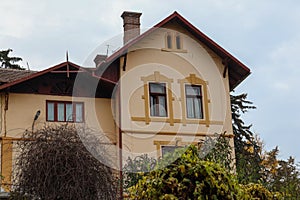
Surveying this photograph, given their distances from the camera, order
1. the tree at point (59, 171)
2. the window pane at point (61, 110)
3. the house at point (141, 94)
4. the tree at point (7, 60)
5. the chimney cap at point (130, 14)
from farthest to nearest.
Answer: the tree at point (7, 60) < the chimney cap at point (130, 14) < the window pane at point (61, 110) < the house at point (141, 94) < the tree at point (59, 171)

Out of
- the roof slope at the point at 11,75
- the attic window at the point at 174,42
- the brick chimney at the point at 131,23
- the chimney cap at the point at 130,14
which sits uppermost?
the chimney cap at the point at 130,14

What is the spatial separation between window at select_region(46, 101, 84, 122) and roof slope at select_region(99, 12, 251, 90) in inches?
82.9

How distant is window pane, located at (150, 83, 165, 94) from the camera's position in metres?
23.7

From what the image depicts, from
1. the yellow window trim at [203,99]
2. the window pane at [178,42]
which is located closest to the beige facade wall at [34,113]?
the yellow window trim at [203,99]

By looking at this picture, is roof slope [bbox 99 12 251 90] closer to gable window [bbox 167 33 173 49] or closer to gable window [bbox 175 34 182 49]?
gable window [bbox 175 34 182 49]

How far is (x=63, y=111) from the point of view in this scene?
22672 mm

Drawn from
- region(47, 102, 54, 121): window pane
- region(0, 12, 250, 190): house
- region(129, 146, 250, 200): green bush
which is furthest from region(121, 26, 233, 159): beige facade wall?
region(129, 146, 250, 200): green bush

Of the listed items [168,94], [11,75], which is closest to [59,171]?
[168,94]

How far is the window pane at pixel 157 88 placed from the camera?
23698 millimetres

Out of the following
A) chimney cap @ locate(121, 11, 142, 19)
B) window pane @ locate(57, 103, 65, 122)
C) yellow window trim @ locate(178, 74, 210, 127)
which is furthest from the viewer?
chimney cap @ locate(121, 11, 142, 19)

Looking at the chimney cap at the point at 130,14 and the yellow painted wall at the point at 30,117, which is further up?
the chimney cap at the point at 130,14

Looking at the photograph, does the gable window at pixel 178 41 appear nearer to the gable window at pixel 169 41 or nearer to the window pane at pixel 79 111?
the gable window at pixel 169 41

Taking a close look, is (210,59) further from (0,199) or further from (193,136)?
(0,199)

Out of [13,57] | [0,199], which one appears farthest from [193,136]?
[13,57]
